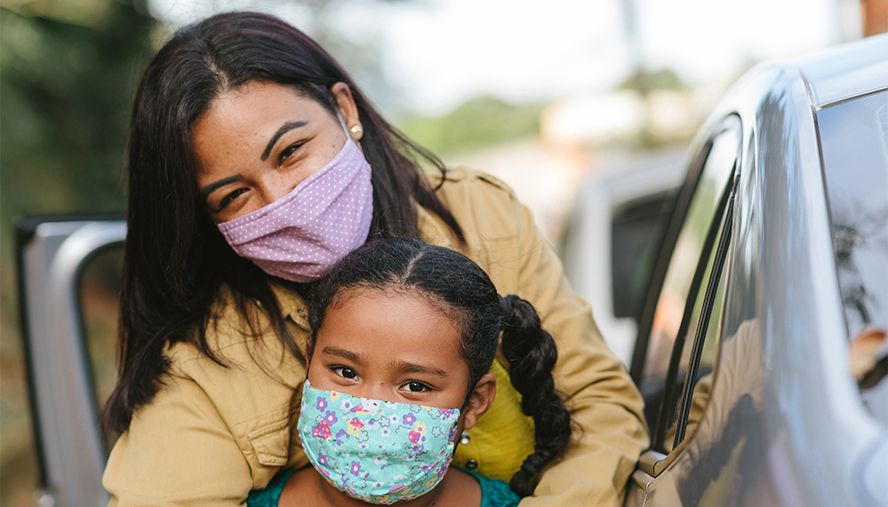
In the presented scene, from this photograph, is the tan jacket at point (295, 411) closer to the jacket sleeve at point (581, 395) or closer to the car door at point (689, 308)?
the jacket sleeve at point (581, 395)

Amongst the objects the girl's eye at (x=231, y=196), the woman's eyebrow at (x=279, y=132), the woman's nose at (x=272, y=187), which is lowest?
the girl's eye at (x=231, y=196)

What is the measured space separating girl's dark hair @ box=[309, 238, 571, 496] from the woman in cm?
8

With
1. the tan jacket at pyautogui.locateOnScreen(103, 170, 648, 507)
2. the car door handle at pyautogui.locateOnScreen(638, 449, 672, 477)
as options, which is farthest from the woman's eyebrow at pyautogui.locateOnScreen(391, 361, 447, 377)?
the car door handle at pyautogui.locateOnScreen(638, 449, 672, 477)

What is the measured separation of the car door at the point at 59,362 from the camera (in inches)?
131

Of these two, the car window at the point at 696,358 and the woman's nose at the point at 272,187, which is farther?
the woman's nose at the point at 272,187

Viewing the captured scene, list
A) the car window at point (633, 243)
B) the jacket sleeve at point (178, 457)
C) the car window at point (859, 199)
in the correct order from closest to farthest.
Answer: the car window at point (859, 199), the jacket sleeve at point (178, 457), the car window at point (633, 243)

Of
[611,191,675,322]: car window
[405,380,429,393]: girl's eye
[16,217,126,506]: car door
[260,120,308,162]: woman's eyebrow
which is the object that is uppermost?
[260,120,308,162]: woman's eyebrow

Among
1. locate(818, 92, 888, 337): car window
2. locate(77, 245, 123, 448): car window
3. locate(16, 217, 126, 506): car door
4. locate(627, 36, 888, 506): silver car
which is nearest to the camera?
locate(627, 36, 888, 506): silver car

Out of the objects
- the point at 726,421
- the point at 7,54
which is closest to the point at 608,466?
the point at 726,421

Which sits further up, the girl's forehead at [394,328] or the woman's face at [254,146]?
the woman's face at [254,146]

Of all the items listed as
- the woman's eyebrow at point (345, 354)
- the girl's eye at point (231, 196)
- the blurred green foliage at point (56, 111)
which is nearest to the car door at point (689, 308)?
the woman's eyebrow at point (345, 354)

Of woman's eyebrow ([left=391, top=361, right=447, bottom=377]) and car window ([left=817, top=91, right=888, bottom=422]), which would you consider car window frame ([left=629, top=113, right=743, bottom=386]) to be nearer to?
car window ([left=817, top=91, right=888, bottom=422])

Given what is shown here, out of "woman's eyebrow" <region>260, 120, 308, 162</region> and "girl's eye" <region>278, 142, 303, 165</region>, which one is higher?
"woman's eyebrow" <region>260, 120, 308, 162</region>

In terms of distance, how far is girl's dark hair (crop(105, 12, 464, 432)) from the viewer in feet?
8.12
